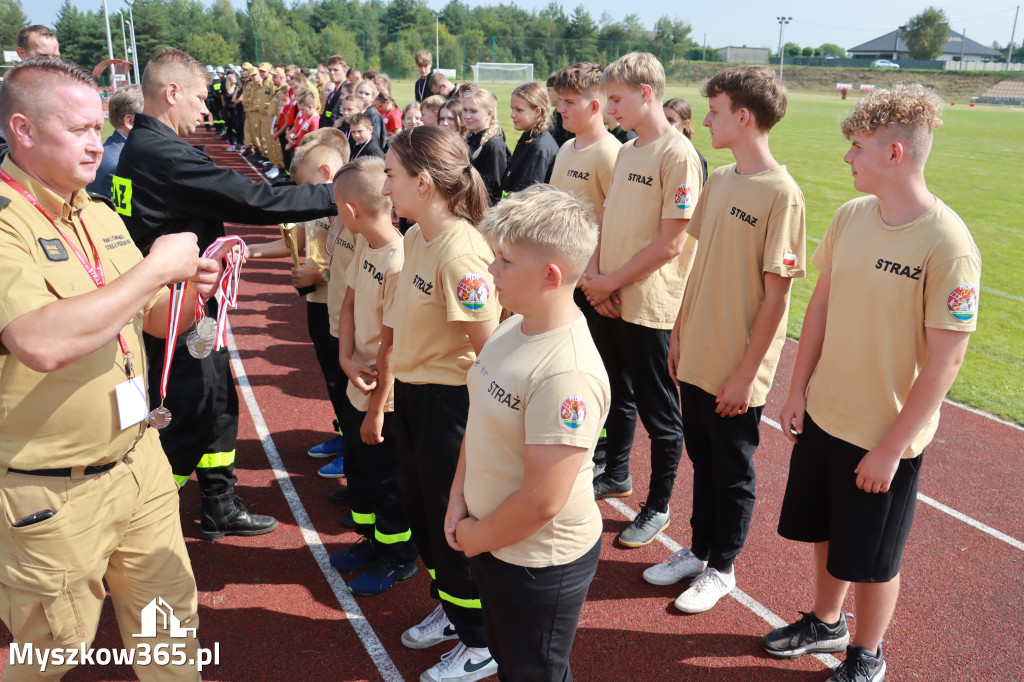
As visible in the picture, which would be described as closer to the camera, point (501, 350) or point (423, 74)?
point (501, 350)

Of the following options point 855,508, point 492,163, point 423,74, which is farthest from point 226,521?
point 423,74

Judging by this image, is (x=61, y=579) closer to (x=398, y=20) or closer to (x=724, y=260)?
(x=724, y=260)

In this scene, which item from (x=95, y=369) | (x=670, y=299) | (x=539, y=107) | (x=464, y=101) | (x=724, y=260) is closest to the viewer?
(x=95, y=369)

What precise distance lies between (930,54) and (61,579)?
4811 inches

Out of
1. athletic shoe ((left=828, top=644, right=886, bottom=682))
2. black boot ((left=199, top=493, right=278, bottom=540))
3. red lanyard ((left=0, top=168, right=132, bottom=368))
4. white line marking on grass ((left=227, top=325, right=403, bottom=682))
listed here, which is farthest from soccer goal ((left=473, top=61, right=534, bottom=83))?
athletic shoe ((left=828, top=644, right=886, bottom=682))

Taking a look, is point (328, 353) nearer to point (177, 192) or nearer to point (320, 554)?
point (320, 554)

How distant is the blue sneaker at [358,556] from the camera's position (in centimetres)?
403

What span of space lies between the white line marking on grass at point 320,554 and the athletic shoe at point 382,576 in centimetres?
8

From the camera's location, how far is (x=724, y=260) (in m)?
3.44

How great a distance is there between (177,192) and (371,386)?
1362mm

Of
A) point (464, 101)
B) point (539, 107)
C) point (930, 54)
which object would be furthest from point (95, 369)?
point (930, 54)

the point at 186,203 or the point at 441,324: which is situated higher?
the point at 186,203

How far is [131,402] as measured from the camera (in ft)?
7.88

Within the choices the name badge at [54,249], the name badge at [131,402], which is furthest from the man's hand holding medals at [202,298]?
the name badge at [54,249]
